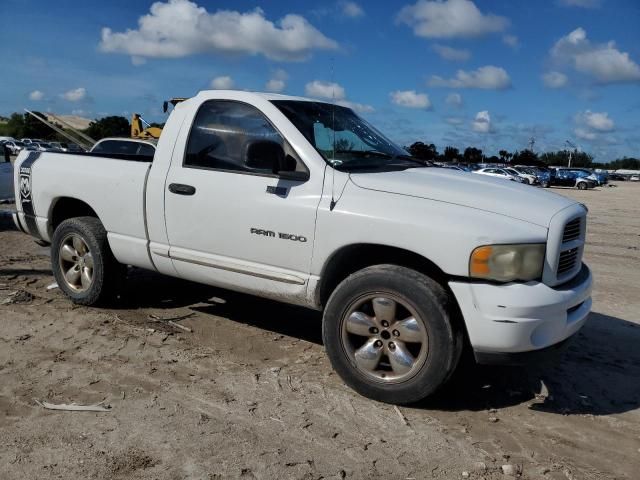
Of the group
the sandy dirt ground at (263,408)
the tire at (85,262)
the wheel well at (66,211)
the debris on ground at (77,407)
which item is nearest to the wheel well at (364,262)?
the sandy dirt ground at (263,408)

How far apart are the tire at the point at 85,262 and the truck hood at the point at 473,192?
8.59 feet

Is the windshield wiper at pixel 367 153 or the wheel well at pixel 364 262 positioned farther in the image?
the windshield wiper at pixel 367 153

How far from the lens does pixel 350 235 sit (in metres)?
3.92

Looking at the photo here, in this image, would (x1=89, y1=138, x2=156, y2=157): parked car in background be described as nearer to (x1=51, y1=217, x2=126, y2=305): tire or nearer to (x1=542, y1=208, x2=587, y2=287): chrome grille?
(x1=51, y1=217, x2=126, y2=305): tire

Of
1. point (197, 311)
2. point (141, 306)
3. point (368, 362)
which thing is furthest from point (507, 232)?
point (141, 306)

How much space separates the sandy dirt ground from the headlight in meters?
0.93

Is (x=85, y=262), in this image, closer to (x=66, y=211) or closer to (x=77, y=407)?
(x=66, y=211)

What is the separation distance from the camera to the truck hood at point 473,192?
3697mm

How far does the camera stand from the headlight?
3488mm

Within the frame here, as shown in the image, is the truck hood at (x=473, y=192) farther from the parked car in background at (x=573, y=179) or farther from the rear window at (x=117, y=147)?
the parked car in background at (x=573, y=179)

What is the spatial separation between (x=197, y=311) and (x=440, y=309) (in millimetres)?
2922

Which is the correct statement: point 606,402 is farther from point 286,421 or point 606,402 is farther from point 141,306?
point 141,306

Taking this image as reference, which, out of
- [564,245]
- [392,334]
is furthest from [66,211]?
[564,245]

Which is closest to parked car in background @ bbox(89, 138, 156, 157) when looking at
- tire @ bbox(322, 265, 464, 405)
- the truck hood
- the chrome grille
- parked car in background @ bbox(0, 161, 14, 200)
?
parked car in background @ bbox(0, 161, 14, 200)
